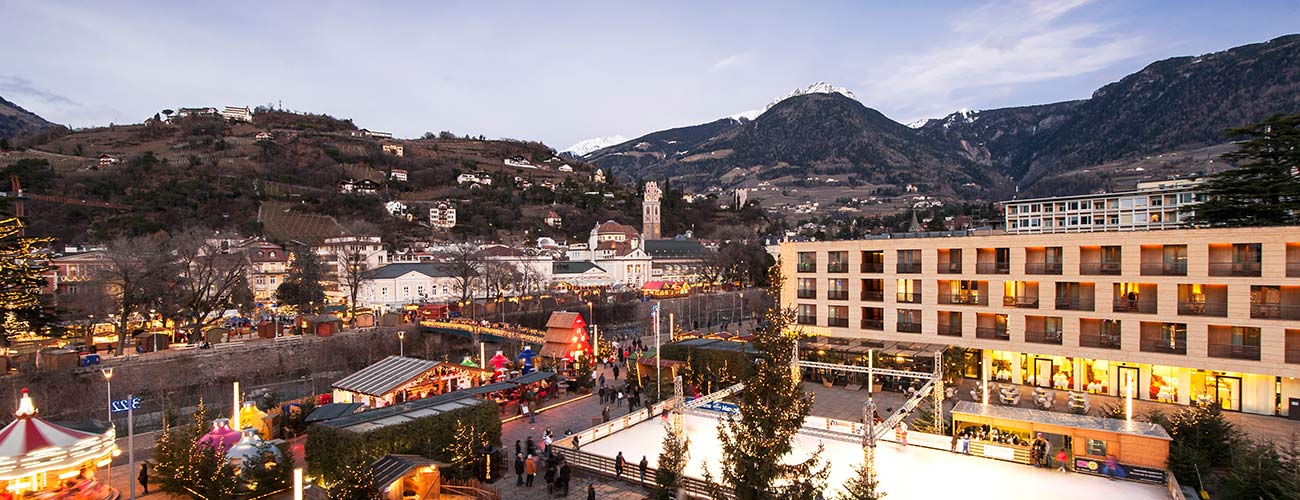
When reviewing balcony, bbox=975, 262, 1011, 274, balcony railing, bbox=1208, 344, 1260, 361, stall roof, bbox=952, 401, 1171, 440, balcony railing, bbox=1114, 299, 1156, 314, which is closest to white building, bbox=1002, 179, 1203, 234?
balcony, bbox=975, 262, 1011, 274

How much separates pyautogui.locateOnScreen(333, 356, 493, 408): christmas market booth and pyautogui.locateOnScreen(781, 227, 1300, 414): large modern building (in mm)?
18123

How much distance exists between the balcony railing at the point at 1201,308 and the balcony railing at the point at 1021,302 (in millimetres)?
4824

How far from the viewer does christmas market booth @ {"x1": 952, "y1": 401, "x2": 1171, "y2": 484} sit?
15.4m

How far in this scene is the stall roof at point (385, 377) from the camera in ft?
76.2

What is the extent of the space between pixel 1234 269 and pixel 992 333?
8.54 meters

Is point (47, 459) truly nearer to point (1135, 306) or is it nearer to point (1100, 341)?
point (1100, 341)

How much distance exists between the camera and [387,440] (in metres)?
16.1

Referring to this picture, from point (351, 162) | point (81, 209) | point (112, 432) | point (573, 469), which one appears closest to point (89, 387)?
point (112, 432)

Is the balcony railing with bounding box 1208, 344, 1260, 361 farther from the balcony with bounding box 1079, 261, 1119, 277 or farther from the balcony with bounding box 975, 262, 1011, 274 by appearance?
the balcony with bounding box 975, 262, 1011, 274

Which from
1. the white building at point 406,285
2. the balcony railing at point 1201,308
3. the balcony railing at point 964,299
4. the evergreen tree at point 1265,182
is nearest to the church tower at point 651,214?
the white building at point 406,285

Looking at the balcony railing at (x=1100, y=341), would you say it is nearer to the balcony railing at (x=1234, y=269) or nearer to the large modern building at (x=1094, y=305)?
the large modern building at (x=1094, y=305)

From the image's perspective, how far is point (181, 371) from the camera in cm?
3712

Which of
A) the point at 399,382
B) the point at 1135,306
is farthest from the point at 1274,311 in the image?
the point at 399,382

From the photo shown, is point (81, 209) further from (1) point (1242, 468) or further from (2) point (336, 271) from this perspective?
(1) point (1242, 468)
